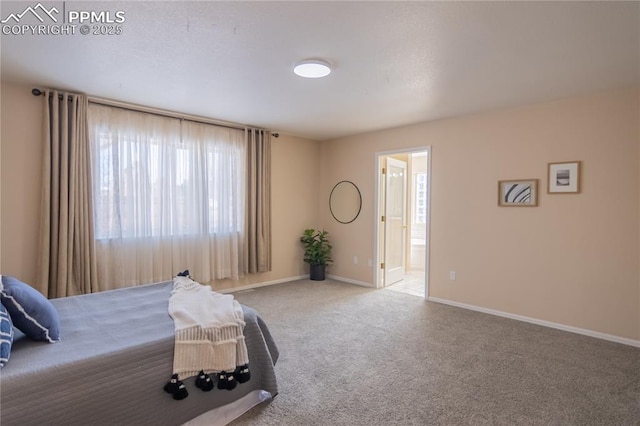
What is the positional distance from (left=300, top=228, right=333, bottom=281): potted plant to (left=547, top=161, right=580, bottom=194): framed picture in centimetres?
332

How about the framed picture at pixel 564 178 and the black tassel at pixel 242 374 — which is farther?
the framed picture at pixel 564 178

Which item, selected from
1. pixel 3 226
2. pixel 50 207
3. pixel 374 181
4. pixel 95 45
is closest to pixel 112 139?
pixel 50 207

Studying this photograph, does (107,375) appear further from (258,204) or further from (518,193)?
(518,193)

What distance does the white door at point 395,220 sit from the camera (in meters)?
5.39

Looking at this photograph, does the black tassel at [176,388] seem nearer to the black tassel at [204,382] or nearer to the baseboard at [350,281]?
the black tassel at [204,382]

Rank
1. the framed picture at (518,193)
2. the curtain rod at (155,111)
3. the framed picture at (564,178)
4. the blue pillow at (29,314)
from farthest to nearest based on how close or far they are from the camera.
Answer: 1. the framed picture at (518,193)
2. the curtain rod at (155,111)
3. the framed picture at (564,178)
4. the blue pillow at (29,314)

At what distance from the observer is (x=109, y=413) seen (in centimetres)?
160

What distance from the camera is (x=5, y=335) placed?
1.60 meters

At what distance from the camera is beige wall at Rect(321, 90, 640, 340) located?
3.20 metres

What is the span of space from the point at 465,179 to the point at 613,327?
2.09 m

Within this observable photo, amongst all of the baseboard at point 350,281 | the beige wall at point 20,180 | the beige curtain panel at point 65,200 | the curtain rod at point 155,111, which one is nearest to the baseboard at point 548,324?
the baseboard at point 350,281

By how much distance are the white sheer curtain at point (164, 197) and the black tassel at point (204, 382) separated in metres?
2.52

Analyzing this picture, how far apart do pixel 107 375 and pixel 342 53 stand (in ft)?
8.01

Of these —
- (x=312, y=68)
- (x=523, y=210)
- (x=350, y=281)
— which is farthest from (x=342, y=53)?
(x=350, y=281)
